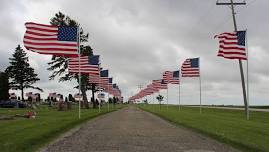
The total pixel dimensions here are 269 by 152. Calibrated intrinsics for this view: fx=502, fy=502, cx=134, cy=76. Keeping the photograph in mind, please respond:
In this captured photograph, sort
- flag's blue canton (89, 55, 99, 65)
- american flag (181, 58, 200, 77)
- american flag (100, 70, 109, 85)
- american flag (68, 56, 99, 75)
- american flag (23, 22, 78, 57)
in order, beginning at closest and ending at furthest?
american flag (23, 22, 78, 57)
american flag (68, 56, 99, 75)
flag's blue canton (89, 55, 99, 65)
american flag (181, 58, 200, 77)
american flag (100, 70, 109, 85)

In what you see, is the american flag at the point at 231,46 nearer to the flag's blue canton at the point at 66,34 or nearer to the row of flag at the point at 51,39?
the row of flag at the point at 51,39

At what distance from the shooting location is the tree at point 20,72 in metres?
124

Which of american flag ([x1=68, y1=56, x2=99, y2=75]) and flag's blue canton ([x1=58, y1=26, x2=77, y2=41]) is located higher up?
flag's blue canton ([x1=58, y1=26, x2=77, y2=41])

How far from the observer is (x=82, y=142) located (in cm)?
1758

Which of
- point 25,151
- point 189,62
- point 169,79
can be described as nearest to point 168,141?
point 25,151

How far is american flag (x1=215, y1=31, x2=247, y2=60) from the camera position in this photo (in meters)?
37.4

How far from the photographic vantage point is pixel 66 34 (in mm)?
32406

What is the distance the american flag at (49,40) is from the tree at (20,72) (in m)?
94.5

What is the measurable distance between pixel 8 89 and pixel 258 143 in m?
113

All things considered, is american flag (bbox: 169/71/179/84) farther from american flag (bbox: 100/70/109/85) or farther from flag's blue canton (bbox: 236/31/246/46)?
flag's blue canton (bbox: 236/31/246/46)

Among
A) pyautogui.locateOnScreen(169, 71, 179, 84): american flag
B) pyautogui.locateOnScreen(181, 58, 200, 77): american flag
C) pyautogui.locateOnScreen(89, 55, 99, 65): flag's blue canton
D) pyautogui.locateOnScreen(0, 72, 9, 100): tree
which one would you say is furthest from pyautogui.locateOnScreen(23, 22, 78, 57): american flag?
pyautogui.locateOnScreen(0, 72, 9, 100): tree

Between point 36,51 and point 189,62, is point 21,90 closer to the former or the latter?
point 189,62

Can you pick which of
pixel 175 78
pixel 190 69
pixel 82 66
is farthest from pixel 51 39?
pixel 175 78

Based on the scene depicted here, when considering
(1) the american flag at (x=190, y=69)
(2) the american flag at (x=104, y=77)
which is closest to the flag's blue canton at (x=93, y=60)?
(1) the american flag at (x=190, y=69)
